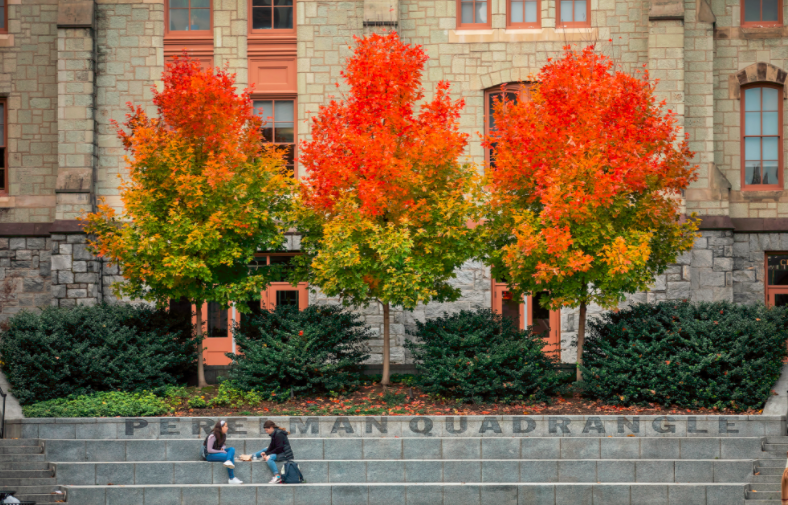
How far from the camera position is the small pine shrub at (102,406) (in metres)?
14.4

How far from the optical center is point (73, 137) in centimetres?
1988

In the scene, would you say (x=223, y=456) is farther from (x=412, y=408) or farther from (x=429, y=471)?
(x=412, y=408)

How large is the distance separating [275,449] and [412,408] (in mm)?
2900

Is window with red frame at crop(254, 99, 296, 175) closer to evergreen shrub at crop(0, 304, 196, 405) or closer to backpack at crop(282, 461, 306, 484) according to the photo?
evergreen shrub at crop(0, 304, 196, 405)

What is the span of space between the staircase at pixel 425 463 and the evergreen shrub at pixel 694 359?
0.74m

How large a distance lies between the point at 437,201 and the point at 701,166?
815cm

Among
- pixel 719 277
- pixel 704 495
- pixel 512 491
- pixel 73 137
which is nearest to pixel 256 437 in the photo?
pixel 512 491

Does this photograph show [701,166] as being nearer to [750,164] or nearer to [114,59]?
[750,164]

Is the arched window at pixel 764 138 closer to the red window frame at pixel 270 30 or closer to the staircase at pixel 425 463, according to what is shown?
the staircase at pixel 425 463

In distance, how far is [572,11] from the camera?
20.3m

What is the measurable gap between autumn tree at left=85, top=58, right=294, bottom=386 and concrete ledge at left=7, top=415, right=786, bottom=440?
2.64 metres

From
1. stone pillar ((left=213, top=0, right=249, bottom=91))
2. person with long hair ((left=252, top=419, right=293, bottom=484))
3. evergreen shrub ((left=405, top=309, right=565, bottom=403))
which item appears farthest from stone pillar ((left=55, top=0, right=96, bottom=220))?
evergreen shrub ((left=405, top=309, right=565, bottom=403))

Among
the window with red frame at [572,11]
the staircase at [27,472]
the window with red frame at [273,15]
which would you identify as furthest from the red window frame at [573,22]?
the staircase at [27,472]

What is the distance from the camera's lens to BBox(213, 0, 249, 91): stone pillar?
800 inches
